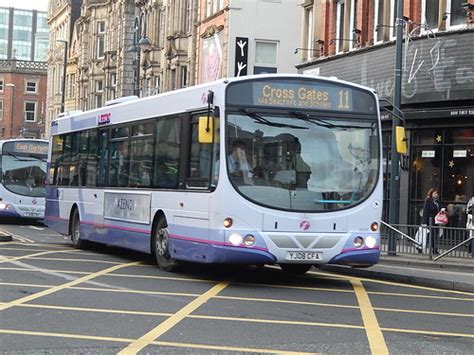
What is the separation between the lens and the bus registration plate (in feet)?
37.2

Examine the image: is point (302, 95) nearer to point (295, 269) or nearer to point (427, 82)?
point (295, 269)

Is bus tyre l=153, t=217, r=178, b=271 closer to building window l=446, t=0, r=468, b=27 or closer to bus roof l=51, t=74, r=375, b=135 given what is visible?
bus roof l=51, t=74, r=375, b=135

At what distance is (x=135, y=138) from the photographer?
47.5 ft

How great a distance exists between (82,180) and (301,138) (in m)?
7.05

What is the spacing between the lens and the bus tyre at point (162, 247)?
13.0 meters

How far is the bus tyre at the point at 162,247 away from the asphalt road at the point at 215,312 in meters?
0.19

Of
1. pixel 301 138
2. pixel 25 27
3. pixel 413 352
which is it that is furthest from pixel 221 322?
pixel 25 27

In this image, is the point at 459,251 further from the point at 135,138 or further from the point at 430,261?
the point at 135,138

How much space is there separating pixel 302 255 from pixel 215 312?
258cm

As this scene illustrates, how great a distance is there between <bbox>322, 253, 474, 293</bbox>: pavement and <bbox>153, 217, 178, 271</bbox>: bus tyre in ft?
11.9

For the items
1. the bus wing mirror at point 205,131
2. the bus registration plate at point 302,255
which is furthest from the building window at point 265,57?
the bus registration plate at point 302,255

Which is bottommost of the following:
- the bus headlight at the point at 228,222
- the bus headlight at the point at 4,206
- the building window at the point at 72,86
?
the bus headlight at the point at 4,206

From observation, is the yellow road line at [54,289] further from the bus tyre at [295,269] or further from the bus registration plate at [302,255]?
the bus registration plate at [302,255]

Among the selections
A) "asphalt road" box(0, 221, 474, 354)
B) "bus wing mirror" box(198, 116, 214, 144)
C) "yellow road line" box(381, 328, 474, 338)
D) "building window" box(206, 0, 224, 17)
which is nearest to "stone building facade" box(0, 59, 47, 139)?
"building window" box(206, 0, 224, 17)
